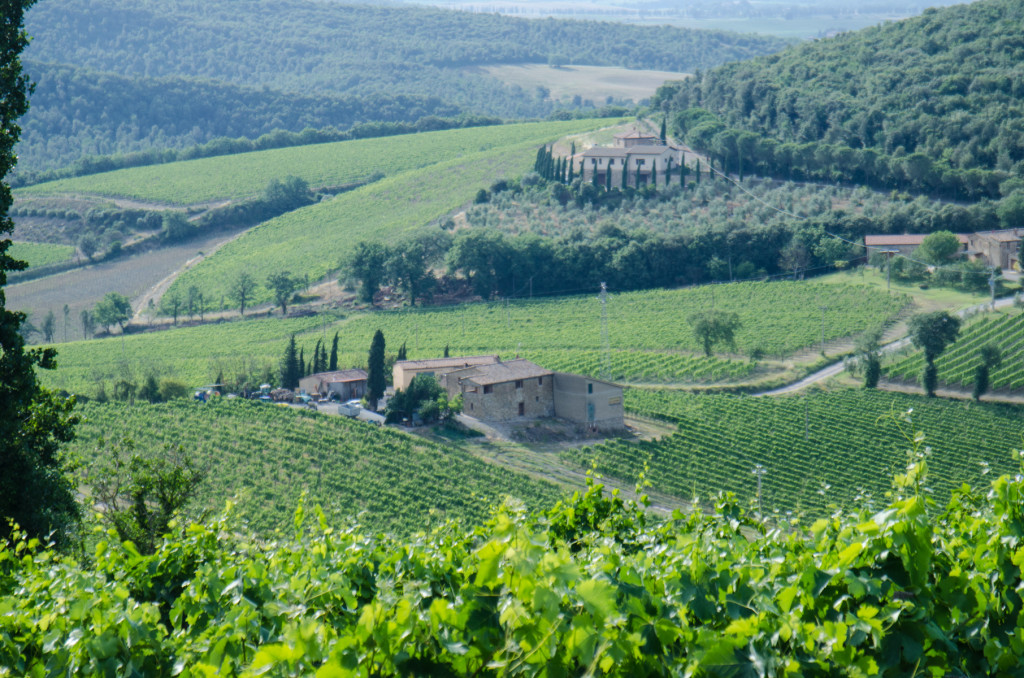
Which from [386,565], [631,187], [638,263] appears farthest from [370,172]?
[386,565]

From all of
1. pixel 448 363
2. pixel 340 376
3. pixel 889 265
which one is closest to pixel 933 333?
pixel 889 265

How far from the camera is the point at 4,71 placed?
1448 centimetres

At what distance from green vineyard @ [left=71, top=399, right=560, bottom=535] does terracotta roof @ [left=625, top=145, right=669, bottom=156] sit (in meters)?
54.6

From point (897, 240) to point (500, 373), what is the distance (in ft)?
130

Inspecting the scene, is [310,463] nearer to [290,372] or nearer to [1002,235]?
[290,372]

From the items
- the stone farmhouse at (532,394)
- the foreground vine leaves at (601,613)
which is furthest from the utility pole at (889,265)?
the foreground vine leaves at (601,613)

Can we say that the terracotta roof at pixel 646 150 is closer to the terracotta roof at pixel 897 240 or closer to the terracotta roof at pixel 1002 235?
the terracotta roof at pixel 897 240

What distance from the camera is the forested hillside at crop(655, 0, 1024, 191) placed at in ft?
277

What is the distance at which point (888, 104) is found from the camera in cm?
9594

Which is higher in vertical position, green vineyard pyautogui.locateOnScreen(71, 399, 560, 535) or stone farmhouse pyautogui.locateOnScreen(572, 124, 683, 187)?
stone farmhouse pyautogui.locateOnScreen(572, 124, 683, 187)

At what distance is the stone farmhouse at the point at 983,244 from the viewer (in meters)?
67.7

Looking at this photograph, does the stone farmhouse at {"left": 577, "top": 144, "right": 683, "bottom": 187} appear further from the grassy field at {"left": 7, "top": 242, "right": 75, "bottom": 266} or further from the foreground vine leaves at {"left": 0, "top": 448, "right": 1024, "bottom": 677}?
the foreground vine leaves at {"left": 0, "top": 448, "right": 1024, "bottom": 677}

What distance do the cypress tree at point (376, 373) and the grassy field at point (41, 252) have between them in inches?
2179


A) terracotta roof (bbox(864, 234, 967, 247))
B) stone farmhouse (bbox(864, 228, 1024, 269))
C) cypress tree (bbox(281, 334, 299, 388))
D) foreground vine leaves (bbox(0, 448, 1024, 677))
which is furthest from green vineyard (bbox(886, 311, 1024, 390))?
foreground vine leaves (bbox(0, 448, 1024, 677))
